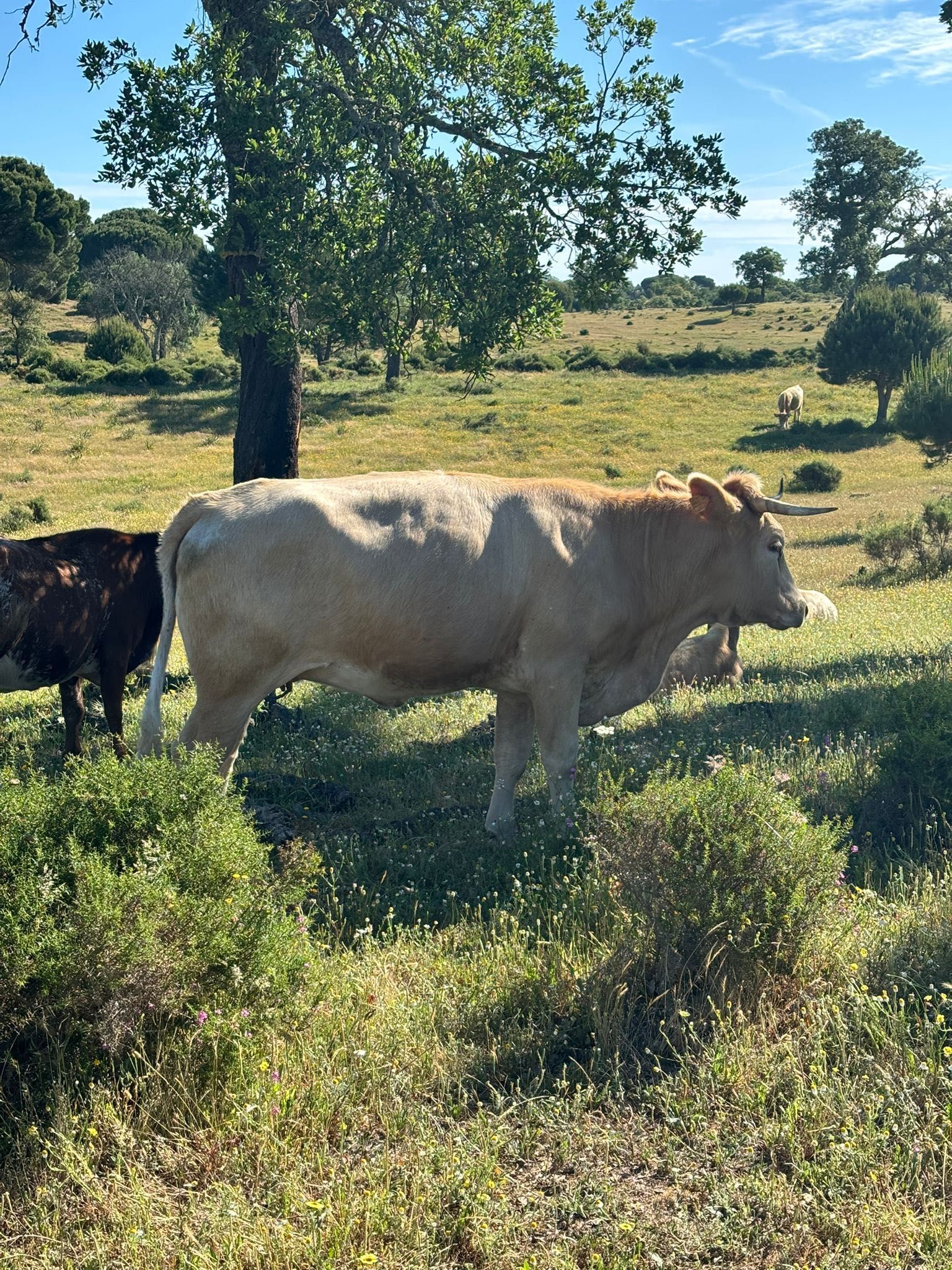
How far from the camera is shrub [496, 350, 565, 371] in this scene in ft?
215

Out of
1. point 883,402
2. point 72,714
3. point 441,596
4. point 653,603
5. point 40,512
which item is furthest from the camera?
point 883,402

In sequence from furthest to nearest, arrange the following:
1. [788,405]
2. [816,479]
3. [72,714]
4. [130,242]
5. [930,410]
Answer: [130,242] → [788,405] → [816,479] → [930,410] → [72,714]

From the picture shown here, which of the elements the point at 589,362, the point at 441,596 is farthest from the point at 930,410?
the point at 589,362

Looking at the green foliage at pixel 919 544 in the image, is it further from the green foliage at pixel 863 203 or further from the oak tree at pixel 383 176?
the green foliage at pixel 863 203

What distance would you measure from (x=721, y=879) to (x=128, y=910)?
2451 millimetres

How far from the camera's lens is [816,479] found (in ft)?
122

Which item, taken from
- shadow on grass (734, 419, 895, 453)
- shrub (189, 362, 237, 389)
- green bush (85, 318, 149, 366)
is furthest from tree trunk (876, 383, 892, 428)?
green bush (85, 318, 149, 366)

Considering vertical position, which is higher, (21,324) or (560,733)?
(21,324)

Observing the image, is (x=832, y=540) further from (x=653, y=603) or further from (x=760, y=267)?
(x=760, y=267)

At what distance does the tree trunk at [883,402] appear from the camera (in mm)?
50344

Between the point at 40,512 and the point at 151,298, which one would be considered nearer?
the point at 40,512

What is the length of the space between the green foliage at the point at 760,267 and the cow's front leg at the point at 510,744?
102866mm

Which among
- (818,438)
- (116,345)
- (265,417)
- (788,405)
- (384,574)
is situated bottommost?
(384,574)

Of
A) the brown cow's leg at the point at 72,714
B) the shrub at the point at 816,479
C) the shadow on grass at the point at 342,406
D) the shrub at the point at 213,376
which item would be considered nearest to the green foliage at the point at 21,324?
the shrub at the point at 213,376
